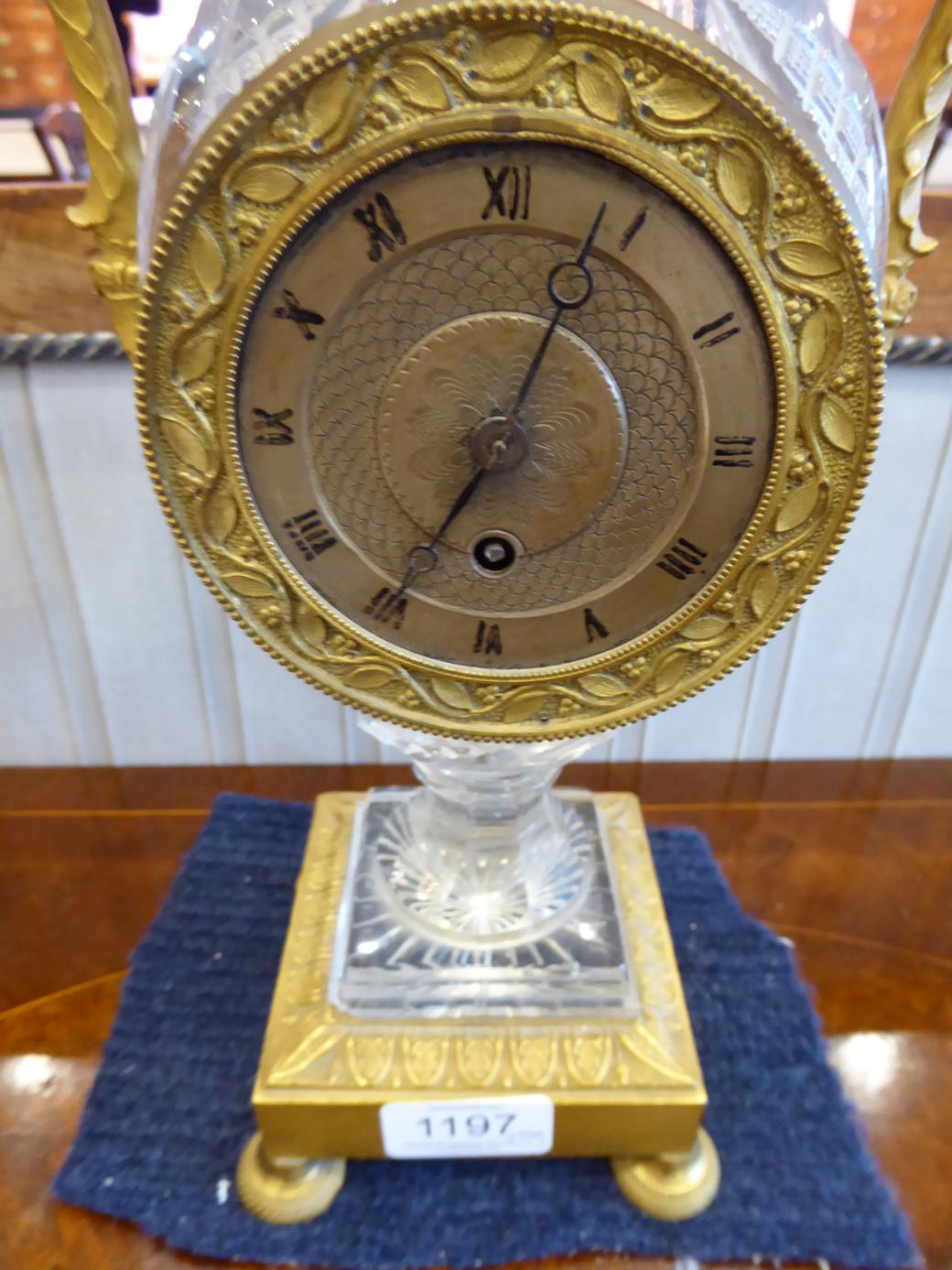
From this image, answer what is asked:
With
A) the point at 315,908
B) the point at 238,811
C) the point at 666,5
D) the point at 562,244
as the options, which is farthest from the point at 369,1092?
the point at 666,5

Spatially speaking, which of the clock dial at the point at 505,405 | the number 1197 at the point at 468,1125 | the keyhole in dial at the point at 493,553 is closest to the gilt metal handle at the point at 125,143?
the clock dial at the point at 505,405

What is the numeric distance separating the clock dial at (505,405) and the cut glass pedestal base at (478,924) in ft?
0.85

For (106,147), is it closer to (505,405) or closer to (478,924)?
(505,405)

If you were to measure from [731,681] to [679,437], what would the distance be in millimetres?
630

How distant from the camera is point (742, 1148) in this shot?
65 cm

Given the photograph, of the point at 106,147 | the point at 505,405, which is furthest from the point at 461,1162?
the point at 106,147

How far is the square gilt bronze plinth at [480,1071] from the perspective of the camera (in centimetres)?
60

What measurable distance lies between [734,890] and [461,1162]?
1.19ft

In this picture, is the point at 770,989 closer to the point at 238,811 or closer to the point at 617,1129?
the point at 617,1129

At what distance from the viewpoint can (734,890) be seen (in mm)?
876

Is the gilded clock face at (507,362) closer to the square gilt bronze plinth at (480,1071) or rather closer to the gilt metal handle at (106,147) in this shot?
the gilt metal handle at (106,147)

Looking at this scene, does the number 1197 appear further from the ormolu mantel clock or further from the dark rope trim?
the dark rope trim

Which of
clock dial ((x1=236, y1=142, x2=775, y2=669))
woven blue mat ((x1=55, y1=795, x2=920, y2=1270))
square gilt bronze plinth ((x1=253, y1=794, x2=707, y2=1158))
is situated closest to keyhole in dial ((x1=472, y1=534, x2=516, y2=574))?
clock dial ((x1=236, y1=142, x2=775, y2=669))

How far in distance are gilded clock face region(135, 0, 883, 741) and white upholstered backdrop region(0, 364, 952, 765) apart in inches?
18.9
